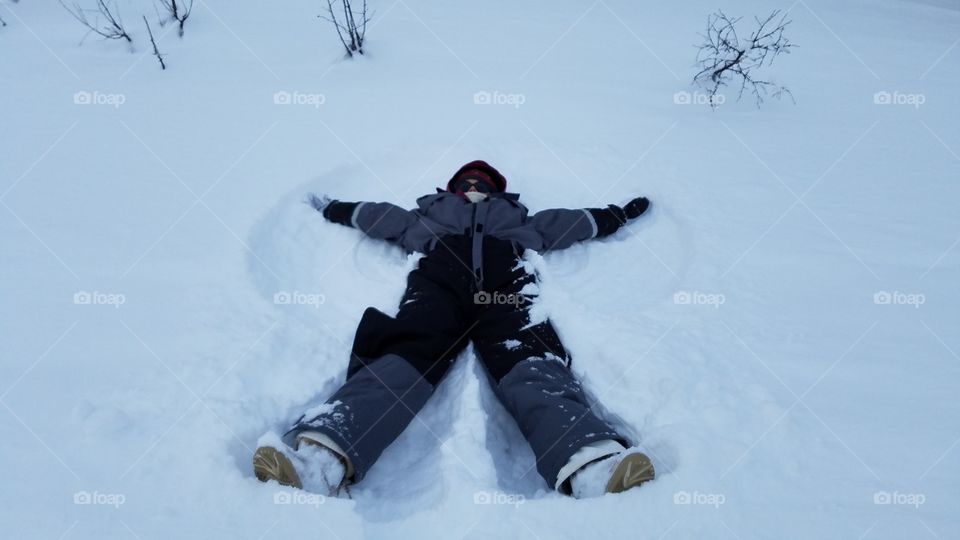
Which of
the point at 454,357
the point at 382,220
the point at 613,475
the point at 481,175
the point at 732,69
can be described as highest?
the point at 732,69

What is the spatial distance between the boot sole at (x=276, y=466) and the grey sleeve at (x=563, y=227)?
1.78 m

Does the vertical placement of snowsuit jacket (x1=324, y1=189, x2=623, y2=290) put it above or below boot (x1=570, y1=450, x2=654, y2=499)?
above

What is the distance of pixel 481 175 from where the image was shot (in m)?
3.29

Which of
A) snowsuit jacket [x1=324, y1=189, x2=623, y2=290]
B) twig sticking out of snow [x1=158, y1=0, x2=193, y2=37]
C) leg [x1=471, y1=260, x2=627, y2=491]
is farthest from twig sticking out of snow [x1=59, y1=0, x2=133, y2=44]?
leg [x1=471, y1=260, x2=627, y2=491]

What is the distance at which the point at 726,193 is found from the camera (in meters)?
3.31

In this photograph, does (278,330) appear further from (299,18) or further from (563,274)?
(299,18)

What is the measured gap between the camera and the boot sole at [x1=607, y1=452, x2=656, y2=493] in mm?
1718

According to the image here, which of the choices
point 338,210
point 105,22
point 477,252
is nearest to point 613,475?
point 477,252

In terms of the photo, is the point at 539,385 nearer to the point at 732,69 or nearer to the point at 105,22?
the point at 732,69

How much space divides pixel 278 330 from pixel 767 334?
2.15 metres

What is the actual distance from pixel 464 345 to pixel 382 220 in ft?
3.09

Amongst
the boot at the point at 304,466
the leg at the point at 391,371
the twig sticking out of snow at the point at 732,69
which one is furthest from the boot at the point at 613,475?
the twig sticking out of snow at the point at 732,69

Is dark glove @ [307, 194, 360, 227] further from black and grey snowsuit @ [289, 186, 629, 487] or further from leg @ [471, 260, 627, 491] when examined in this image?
leg @ [471, 260, 627, 491]

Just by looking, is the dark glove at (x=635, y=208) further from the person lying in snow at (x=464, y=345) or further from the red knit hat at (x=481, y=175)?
the red knit hat at (x=481, y=175)
